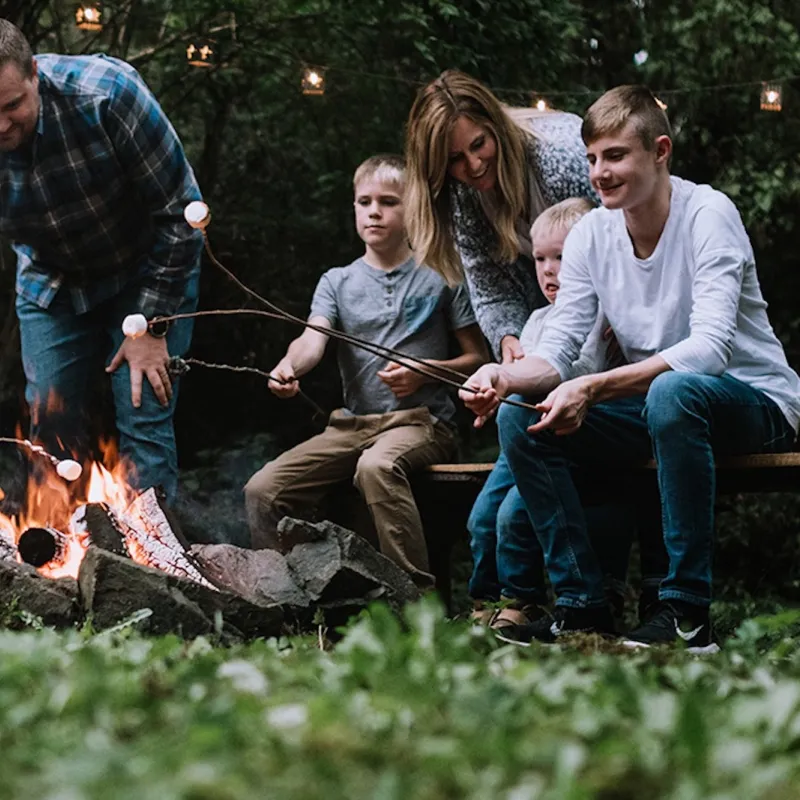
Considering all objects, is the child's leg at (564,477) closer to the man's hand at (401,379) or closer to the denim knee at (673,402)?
the denim knee at (673,402)

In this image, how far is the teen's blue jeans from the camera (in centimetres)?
395

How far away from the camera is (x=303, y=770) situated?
124cm

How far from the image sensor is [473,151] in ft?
13.9

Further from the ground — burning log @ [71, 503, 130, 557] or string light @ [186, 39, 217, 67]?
string light @ [186, 39, 217, 67]

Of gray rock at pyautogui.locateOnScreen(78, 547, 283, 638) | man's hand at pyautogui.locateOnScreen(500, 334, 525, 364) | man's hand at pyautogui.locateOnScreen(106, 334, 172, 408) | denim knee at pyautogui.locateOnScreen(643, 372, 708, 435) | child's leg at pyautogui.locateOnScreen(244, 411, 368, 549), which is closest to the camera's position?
gray rock at pyautogui.locateOnScreen(78, 547, 283, 638)

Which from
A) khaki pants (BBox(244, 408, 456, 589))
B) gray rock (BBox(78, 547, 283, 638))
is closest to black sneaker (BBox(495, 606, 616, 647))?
gray rock (BBox(78, 547, 283, 638))

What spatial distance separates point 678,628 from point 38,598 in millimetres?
1503

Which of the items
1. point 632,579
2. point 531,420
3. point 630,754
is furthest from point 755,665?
point 632,579

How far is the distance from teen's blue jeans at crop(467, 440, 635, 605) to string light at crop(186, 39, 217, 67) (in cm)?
274

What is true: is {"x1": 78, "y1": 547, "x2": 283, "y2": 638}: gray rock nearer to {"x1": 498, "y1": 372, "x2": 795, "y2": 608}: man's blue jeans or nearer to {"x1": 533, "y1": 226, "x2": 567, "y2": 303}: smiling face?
{"x1": 498, "y1": 372, "x2": 795, "y2": 608}: man's blue jeans

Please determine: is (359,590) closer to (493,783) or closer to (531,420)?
(531,420)

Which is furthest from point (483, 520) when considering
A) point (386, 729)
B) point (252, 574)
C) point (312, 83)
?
point (386, 729)

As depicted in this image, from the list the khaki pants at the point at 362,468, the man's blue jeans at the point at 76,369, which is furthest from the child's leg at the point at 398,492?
the man's blue jeans at the point at 76,369

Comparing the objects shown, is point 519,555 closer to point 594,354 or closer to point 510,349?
point 594,354
